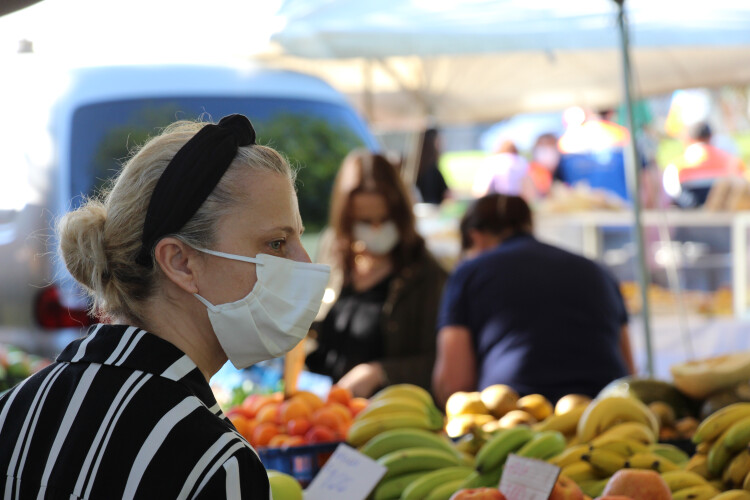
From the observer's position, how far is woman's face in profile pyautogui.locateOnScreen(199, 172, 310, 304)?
58.9 inches

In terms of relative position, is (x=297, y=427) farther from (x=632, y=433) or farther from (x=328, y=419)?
(x=632, y=433)

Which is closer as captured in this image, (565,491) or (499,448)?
(565,491)

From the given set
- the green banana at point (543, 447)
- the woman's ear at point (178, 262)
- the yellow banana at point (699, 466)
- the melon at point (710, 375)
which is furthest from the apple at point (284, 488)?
the melon at point (710, 375)

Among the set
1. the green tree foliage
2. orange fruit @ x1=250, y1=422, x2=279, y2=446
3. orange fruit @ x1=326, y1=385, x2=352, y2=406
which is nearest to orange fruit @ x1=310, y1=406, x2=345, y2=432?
orange fruit @ x1=250, y1=422, x2=279, y2=446

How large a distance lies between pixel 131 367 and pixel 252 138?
460 mm

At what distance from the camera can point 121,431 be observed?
129cm

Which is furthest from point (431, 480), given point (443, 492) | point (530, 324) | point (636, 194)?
point (636, 194)

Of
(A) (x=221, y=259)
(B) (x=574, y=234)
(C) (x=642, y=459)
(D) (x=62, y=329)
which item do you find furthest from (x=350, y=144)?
(A) (x=221, y=259)

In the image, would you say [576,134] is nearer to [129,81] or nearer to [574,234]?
[574,234]

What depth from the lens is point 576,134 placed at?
9.87m

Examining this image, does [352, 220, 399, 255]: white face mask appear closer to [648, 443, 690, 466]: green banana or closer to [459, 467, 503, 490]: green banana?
[648, 443, 690, 466]: green banana

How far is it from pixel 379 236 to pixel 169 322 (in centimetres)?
260

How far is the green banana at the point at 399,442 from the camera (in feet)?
7.45

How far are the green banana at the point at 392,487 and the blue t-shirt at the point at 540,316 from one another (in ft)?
4.52
